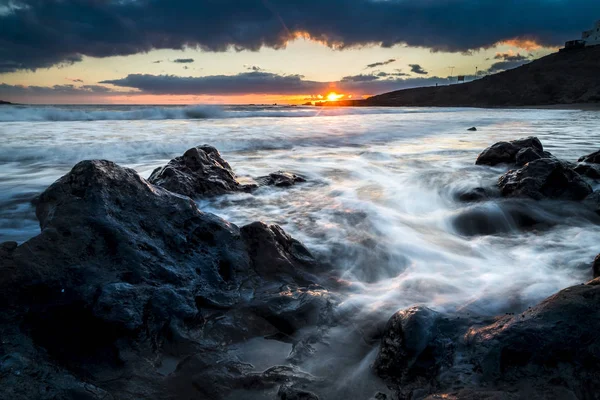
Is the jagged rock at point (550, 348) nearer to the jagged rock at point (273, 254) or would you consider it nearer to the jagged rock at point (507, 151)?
the jagged rock at point (273, 254)

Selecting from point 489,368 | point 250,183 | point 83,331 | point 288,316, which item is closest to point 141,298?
point 83,331

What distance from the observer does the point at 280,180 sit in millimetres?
5883

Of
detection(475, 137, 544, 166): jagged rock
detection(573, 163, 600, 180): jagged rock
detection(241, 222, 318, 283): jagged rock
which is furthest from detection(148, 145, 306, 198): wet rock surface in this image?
detection(573, 163, 600, 180): jagged rock

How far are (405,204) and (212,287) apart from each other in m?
3.37

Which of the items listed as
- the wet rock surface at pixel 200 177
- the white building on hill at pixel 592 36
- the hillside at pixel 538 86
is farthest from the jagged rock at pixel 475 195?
the white building on hill at pixel 592 36

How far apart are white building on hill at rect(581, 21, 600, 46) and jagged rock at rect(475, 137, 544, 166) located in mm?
79375

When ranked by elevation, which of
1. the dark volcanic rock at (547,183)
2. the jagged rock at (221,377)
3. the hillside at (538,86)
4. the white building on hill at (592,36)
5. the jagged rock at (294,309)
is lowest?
the jagged rock at (221,377)

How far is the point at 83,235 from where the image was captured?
86.5 inches

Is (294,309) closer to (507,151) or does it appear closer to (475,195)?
(475,195)

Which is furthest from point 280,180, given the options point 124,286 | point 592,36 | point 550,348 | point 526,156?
point 592,36

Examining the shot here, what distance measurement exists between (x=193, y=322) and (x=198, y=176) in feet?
10.2

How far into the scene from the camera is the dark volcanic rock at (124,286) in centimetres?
167

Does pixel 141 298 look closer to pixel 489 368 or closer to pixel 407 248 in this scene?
pixel 489 368

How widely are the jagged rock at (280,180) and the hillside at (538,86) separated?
4905cm
